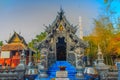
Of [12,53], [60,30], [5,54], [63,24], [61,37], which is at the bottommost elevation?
[5,54]

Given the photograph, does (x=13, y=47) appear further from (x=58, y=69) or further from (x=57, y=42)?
(x=58, y=69)

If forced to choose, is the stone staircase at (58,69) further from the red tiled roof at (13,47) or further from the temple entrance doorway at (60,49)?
the red tiled roof at (13,47)

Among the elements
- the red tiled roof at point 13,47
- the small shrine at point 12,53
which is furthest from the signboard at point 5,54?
the red tiled roof at point 13,47

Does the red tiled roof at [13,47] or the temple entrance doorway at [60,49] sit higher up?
the red tiled roof at [13,47]

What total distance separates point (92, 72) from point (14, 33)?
80.7 feet

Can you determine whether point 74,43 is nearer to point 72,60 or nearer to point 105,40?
point 72,60

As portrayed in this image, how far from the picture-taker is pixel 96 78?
12.3 meters

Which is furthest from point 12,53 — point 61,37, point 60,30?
point 60,30

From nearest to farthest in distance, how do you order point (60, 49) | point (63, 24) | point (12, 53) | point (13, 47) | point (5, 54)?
1. point (63, 24)
2. point (60, 49)
3. point (13, 47)
4. point (12, 53)
5. point (5, 54)

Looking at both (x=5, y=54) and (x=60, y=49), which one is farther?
(x=5, y=54)

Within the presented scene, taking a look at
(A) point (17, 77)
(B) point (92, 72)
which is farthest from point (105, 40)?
(A) point (17, 77)

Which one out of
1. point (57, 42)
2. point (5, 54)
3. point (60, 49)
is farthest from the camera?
point (5, 54)

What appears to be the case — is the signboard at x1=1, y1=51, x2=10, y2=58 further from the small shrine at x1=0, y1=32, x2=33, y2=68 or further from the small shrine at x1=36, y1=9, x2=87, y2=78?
the small shrine at x1=36, y1=9, x2=87, y2=78

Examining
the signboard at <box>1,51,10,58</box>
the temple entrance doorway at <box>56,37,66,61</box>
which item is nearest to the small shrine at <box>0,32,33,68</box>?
the signboard at <box>1,51,10,58</box>
